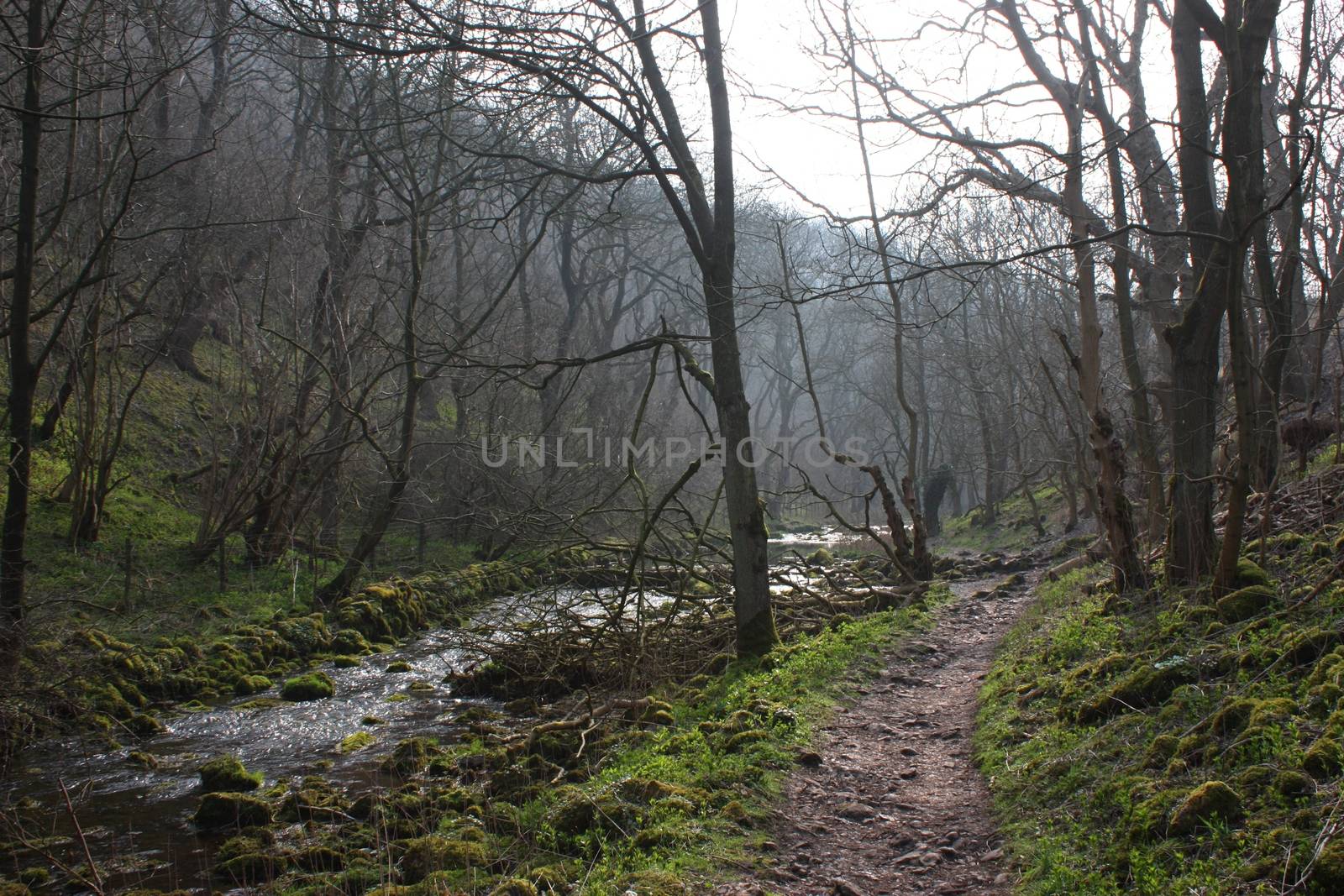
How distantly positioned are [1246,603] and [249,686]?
888cm

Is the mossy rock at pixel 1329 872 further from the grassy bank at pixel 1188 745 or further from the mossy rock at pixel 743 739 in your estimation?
the mossy rock at pixel 743 739

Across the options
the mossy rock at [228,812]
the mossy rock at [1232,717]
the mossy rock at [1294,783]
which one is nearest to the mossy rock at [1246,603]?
the mossy rock at [1232,717]

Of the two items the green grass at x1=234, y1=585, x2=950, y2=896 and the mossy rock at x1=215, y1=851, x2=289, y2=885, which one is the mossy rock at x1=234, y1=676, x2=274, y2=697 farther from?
the mossy rock at x1=215, y1=851, x2=289, y2=885

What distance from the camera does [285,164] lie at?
20156 mm

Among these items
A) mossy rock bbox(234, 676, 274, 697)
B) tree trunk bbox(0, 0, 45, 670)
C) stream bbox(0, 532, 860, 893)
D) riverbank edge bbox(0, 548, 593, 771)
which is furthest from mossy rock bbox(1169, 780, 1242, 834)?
mossy rock bbox(234, 676, 274, 697)

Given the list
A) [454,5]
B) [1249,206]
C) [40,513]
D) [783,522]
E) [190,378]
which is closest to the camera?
[1249,206]

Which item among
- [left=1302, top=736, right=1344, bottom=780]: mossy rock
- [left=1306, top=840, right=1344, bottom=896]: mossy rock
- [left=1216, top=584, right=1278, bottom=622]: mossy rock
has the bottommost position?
[left=1306, top=840, right=1344, bottom=896]: mossy rock

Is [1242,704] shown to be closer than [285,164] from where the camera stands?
Yes

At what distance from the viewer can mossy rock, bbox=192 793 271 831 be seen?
6102 millimetres

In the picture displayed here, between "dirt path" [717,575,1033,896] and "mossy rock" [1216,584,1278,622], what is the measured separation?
1.80m

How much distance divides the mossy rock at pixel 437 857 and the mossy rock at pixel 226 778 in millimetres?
2318

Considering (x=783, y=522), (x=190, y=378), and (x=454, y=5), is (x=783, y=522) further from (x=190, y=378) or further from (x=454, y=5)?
(x=454, y=5)

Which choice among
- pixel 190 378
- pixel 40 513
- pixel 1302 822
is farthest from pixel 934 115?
pixel 190 378

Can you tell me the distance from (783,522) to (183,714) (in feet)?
104
